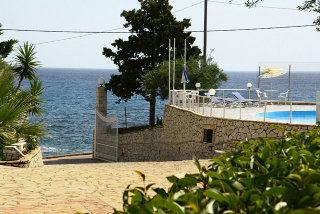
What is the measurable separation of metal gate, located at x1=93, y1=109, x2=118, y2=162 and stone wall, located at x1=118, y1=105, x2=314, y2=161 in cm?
99

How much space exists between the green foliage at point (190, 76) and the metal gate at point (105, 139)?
665 cm

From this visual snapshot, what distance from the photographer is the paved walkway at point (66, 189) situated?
7.86 m

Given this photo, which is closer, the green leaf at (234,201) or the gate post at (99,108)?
the green leaf at (234,201)

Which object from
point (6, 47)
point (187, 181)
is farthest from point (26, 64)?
point (187, 181)

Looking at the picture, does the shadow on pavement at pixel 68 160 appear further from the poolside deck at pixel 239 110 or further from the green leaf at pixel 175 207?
the green leaf at pixel 175 207

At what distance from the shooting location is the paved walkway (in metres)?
7.86

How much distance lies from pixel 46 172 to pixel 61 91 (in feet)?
394

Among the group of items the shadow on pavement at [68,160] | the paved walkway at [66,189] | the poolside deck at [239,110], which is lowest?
the shadow on pavement at [68,160]

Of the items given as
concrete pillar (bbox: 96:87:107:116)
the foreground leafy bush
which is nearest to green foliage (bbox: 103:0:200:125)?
concrete pillar (bbox: 96:87:107:116)

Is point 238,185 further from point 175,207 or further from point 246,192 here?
point 175,207

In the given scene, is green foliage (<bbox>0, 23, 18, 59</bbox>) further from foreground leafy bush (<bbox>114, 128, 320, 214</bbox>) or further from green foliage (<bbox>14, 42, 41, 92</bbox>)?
foreground leafy bush (<bbox>114, 128, 320, 214</bbox>)

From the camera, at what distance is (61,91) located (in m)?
129

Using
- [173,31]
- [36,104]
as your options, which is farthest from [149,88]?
[36,104]

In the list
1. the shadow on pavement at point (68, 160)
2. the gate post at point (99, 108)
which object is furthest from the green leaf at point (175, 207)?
the gate post at point (99, 108)
